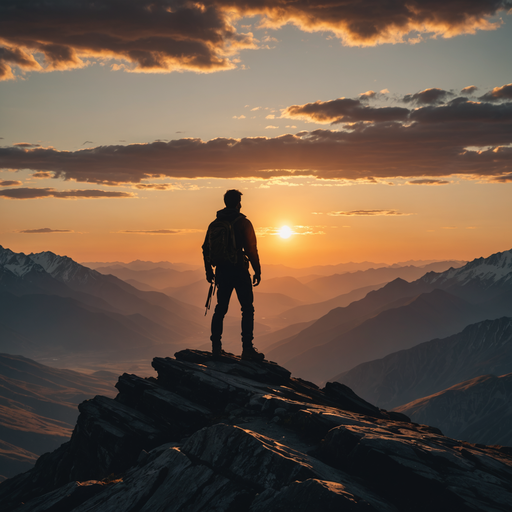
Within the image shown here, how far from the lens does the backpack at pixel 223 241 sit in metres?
18.8

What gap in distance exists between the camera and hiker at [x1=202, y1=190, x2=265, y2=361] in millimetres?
18844

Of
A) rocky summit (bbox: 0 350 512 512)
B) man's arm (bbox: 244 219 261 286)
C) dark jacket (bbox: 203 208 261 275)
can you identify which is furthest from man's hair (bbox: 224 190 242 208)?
rocky summit (bbox: 0 350 512 512)

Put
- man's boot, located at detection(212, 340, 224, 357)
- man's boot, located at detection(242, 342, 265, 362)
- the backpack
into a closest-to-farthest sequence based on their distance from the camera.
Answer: the backpack
man's boot, located at detection(212, 340, 224, 357)
man's boot, located at detection(242, 342, 265, 362)

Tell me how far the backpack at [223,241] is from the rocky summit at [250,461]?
186 inches

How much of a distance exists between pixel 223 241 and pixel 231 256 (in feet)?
2.33

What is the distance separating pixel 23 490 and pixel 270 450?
13715 mm

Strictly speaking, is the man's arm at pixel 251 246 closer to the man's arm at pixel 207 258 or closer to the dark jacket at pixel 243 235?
the dark jacket at pixel 243 235

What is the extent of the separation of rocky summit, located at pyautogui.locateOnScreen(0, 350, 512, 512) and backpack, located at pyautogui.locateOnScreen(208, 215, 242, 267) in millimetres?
4734

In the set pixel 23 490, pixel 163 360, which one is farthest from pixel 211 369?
pixel 23 490

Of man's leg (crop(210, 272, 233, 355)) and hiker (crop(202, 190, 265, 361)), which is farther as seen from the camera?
man's leg (crop(210, 272, 233, 355))

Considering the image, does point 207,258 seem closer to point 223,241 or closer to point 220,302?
point 223,241

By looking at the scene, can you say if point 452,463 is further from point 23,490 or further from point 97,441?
point 23,490

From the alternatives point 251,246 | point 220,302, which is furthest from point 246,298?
point 251,246

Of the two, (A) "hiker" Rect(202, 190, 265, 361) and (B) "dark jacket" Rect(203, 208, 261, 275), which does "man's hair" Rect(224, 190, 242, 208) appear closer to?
(A) "hiker" Rect(202, 190, 265, 361)
